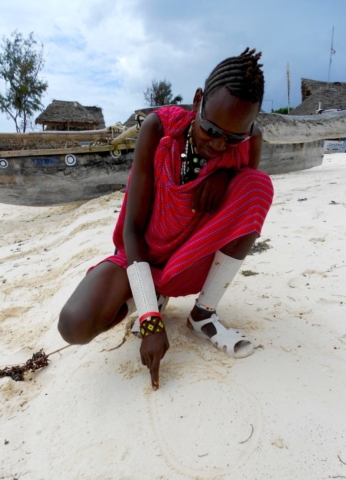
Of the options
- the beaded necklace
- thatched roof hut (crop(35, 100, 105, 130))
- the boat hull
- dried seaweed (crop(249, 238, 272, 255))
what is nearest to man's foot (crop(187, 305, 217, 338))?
the beaded necklace

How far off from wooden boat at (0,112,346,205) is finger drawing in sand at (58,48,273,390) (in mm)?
3747

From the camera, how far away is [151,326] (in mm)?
1185

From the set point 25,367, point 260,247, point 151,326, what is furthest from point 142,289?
point 260,247

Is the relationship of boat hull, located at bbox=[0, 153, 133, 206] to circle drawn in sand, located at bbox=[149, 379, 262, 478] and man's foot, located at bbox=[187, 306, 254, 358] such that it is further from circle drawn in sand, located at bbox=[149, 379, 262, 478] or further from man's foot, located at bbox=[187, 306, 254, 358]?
circle drawn in sand, located at bbox=[149, 379, 262, 478]

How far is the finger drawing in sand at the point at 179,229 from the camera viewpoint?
1271 millimetres

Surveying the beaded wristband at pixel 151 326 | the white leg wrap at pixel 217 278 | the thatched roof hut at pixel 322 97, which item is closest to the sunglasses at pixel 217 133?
the white leg wrap at pixel 217 278

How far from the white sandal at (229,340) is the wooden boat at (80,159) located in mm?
3984

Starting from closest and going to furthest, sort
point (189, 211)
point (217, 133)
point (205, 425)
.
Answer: point (205, 425) → point (217, 133) → point (189, 211)

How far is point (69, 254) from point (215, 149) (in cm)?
212

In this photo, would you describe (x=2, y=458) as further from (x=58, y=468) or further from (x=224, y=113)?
(x=224, y=113)

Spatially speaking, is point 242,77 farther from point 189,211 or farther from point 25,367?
point 25,367

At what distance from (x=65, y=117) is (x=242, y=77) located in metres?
19.2

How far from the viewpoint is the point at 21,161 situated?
5.11 meters

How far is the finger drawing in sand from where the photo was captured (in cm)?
127
